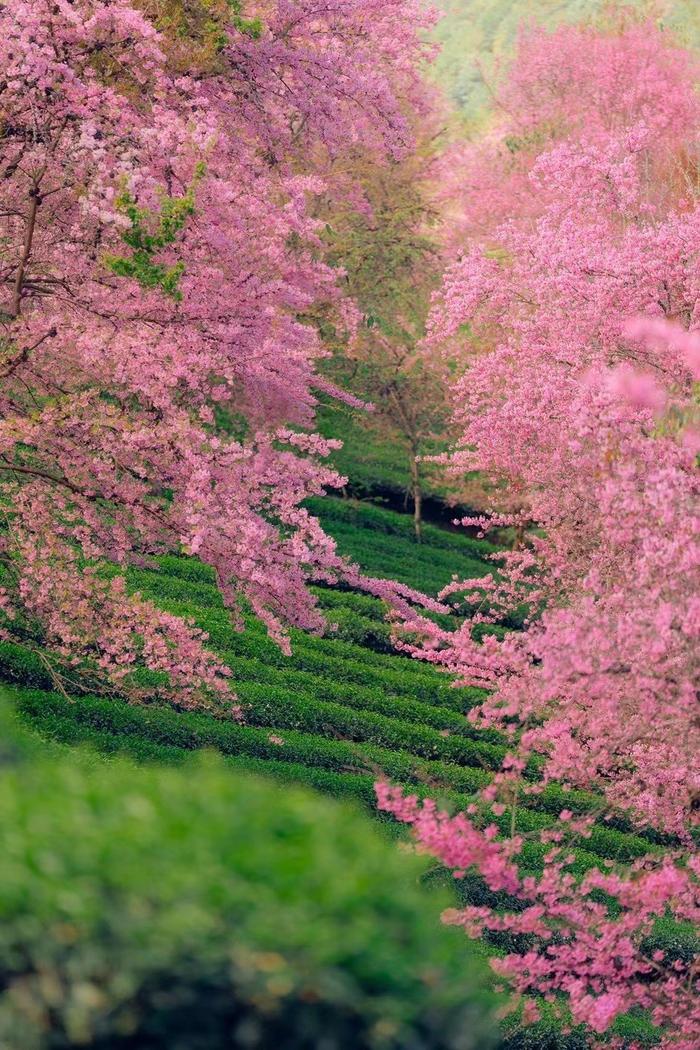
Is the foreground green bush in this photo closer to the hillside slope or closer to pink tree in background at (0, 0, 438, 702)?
pink tree in background at (0, 0, 438, 702)

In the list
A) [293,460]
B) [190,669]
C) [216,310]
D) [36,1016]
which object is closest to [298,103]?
[216,310]

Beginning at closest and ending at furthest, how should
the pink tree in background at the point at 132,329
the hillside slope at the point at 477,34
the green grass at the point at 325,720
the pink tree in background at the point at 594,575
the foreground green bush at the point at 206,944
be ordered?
the foreground green bush at the point at 206,944 < the pink tree in background at the point at 594,575 < the pink tree in background at the point at 132,329 < the green grass at the point at 325,720 < the hillside slope at the point at 477,34

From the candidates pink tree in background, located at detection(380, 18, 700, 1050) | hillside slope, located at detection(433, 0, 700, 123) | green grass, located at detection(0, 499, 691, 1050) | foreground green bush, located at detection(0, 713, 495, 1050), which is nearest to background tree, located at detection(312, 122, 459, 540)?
pink tree in background, located at detection(380, 18, 700, 1050)

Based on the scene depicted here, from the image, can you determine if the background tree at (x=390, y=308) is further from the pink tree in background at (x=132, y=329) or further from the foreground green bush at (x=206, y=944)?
the foreground green bush at (x=206, y=944)

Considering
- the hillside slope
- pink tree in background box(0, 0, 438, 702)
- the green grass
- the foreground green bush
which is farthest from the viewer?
the hillside slope

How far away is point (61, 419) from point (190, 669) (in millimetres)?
2400

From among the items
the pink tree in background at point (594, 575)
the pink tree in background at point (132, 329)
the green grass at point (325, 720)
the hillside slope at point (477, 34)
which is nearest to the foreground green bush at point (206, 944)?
the pink tree in background at point (594, 575)

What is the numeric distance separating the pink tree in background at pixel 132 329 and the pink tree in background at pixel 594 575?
2392 mm

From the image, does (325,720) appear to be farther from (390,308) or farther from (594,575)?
(390,308)

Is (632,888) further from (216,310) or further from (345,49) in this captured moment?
(345,49)

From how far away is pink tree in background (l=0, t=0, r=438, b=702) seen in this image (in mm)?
9031

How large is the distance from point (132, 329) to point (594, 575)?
459cm

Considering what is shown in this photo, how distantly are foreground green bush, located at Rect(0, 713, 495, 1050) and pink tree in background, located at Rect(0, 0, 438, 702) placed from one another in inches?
206

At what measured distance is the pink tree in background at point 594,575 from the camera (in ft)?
22.1
